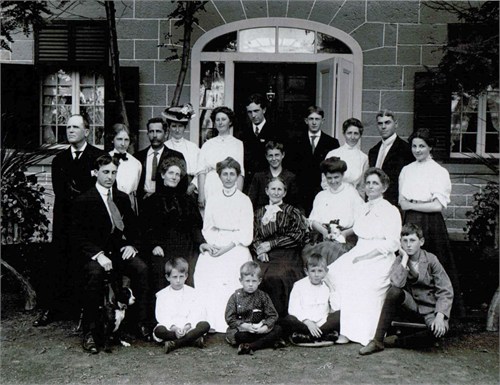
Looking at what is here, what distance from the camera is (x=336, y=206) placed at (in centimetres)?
570

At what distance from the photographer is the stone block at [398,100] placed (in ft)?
29.0

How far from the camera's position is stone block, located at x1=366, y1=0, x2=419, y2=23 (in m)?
8.71

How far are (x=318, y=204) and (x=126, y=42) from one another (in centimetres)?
425

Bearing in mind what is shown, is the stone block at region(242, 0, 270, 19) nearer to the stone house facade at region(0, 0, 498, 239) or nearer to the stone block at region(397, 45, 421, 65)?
the stone house facade at region(0, 0, 498, 239)

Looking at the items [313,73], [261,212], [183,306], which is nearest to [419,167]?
[261,212]

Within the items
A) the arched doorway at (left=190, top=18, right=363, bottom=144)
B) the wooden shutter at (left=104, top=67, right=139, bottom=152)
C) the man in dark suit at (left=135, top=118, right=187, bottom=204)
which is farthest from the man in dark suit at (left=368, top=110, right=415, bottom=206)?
the wooden shutter at (left=104, top=67, right=139, bottom=152)

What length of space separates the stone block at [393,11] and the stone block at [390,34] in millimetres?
75

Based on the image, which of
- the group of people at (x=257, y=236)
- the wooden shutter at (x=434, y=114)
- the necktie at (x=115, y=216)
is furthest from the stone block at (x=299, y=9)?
the necktie at (x=115, y=216)

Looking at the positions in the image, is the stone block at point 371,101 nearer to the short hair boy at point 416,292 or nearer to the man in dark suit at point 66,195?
the short hair boy at point 416,292

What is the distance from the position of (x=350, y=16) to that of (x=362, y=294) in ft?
15.6

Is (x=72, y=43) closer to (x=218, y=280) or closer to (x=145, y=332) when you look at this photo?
(x=218, y=280)

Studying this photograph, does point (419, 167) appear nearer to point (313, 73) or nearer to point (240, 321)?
point (240, 321)

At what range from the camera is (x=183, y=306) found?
5.04 metres

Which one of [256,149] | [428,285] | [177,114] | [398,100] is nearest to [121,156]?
[177,114]
